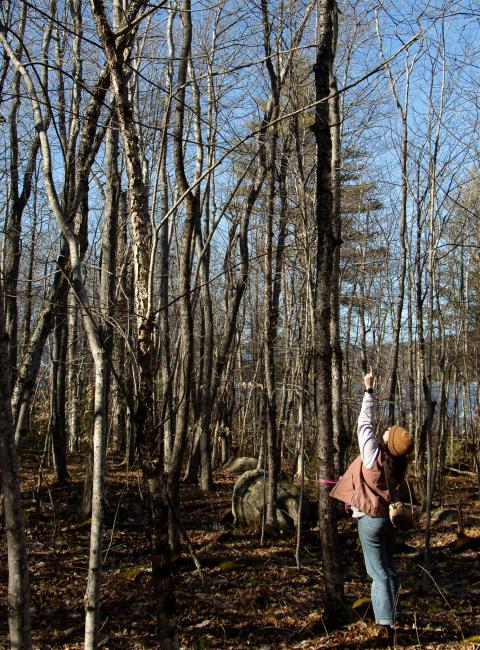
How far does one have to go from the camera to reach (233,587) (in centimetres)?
609

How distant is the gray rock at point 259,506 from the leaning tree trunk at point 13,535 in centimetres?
591

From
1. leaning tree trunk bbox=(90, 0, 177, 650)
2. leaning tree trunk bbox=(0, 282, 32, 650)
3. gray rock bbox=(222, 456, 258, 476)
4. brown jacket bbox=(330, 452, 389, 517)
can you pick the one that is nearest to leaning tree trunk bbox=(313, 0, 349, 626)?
brown jacket bbox=(330, 452, 389, 517)

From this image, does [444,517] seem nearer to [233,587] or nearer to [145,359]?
[233,587]

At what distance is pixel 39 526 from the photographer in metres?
7.93

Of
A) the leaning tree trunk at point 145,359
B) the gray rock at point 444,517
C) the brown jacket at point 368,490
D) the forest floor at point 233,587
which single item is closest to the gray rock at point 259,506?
the forest floor at point 233,587

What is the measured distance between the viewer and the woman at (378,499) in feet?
13.5

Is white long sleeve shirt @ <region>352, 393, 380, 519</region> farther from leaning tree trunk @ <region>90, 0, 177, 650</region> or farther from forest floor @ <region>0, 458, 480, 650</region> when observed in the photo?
leaning tree trunk @ <region>90, 0, 177, 650</region>

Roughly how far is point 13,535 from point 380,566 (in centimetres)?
267

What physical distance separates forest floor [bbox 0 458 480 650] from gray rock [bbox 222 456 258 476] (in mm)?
4687

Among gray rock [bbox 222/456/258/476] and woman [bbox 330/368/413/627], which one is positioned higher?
woman [bbox 330/368/413/627]

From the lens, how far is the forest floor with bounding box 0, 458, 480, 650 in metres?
4.73

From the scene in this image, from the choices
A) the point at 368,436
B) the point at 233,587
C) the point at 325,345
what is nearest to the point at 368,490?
the point at 368,436

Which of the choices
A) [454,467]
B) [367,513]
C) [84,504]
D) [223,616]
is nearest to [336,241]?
[367,513]

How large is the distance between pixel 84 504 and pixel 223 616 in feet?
12.0
